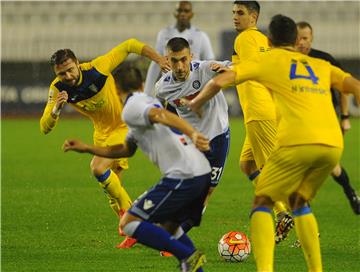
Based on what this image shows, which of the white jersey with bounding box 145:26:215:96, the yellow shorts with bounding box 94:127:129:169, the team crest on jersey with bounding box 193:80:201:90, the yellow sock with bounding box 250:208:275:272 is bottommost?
the white jersey with bounding box 145:26:215:96

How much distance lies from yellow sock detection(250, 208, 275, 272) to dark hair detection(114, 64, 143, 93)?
1487 mm

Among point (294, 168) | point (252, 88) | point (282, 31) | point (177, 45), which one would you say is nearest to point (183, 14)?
point (252, 88)

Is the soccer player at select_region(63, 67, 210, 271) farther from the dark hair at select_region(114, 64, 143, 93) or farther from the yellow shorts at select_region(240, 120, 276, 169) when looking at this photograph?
the yellow shorts at select_region(240, 120, 276, 169)

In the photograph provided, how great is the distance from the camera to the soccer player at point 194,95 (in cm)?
1113

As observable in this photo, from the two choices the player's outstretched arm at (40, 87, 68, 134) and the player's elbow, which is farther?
the player's outstretched arm at (40, 87, 68, 134)

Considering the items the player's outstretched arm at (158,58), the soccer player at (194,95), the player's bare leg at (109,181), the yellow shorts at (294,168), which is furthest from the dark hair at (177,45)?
the player's bare leg at (109,181)

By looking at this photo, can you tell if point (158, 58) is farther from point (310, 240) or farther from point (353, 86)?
point (310, 240)

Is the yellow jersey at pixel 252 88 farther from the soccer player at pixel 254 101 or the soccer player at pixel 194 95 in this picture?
the soccer player at pixel 194 95

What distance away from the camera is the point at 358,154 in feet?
80.8

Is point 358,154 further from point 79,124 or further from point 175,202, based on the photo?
point 175,202

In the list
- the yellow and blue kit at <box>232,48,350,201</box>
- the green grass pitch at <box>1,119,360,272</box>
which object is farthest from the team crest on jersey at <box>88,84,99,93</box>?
the yellow and blue kit at <box>232,48,350,201</box>

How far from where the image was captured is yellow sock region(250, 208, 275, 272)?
9164 mm

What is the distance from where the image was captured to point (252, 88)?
12703 millimetres

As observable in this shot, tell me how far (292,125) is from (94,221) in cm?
557
